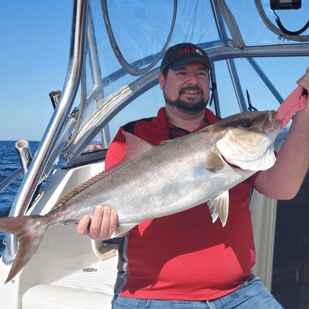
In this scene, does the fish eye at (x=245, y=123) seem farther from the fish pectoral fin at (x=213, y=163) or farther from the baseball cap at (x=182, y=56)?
the baseball cap at (x=182, y=56)

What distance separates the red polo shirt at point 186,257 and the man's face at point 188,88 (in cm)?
65

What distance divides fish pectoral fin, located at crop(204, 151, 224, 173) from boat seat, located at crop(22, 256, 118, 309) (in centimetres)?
123

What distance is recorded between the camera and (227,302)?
2297 mm

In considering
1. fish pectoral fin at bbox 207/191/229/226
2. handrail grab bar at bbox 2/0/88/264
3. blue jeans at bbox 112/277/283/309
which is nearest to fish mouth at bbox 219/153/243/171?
fish pectoral fin at bbox 207/191/229/226

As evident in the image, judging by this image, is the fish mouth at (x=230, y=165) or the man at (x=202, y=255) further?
the man at (x=202, y=255)

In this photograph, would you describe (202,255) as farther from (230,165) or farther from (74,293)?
(74,293)

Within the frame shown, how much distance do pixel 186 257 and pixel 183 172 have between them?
24.9 inches

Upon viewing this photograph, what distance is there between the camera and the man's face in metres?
2.77

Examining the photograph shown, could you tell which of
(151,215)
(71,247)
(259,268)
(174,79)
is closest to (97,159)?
(71,247)

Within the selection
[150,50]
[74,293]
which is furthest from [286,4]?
[74,293]

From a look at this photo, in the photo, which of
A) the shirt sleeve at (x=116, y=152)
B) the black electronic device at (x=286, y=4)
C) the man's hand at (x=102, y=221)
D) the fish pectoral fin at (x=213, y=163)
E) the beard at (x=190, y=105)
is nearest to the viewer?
the fish pectoral fin at (x=213, y=163)

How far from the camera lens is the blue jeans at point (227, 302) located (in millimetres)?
2258

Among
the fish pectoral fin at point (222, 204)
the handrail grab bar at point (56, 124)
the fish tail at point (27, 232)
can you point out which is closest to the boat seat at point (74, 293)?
the handrail grab bar at point (56, 124)

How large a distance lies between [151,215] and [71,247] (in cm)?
173
